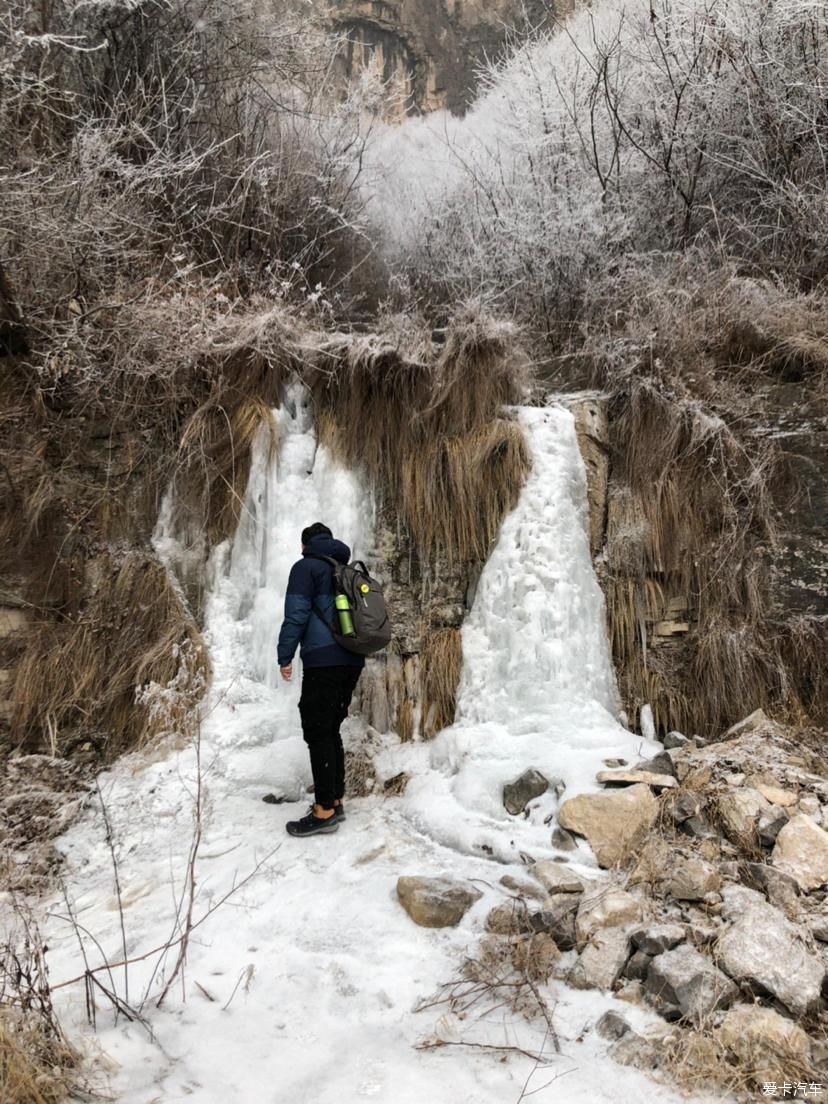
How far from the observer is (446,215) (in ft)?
25.7

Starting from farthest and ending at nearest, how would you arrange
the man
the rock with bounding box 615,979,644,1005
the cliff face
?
the cliff face → the man → the rock with bounding box 615,979,644,1005

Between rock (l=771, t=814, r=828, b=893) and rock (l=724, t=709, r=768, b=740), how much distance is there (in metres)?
0.90

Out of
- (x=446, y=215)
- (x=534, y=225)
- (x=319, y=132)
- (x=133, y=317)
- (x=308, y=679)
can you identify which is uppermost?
(x=319, y=132)

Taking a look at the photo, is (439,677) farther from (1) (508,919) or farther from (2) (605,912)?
(2) (605,912)

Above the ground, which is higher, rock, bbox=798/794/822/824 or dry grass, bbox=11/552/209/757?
dry grass, bbox=11/552/209/757

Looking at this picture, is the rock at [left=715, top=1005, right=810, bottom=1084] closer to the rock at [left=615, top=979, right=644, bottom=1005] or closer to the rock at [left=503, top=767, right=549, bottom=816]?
the rock at [left=615, top=979, right=644, bottom=1005]

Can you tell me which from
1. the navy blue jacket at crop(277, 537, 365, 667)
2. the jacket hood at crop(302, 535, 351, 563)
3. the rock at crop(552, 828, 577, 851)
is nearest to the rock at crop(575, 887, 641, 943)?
the rock at crop(552, 828, 577, 851)

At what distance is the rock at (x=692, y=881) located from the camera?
2.59 meters

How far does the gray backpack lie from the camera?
348 cm

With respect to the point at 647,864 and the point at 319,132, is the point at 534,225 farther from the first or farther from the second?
the point at 647,864

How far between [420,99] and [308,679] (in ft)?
46.9

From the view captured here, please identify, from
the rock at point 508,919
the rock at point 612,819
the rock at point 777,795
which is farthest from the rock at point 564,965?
the rock at point 777,795

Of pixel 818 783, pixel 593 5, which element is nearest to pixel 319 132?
pixel 593 5

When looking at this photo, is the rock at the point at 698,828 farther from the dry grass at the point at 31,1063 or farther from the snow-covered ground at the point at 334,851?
the dry grass at the point at 31,1063
